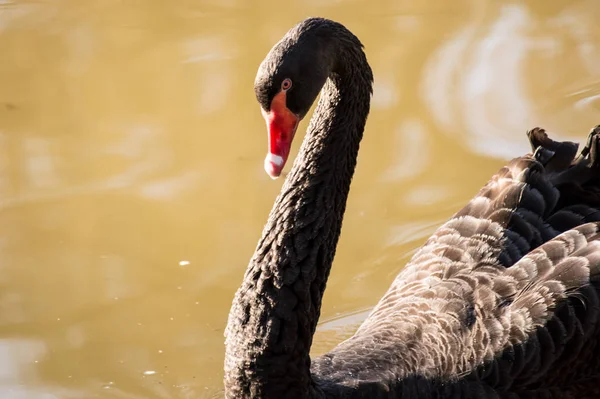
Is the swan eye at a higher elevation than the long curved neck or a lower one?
higher

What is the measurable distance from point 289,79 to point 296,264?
0.64 metres

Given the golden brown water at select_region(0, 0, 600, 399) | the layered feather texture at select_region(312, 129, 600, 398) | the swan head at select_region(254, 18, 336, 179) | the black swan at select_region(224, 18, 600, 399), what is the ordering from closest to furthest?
1. the swan head at select_region(254, 18, 336, 179)
2. the black swan at select_region(224, 18, 600, 399)
3. the layered feather texture at select_region(312, 129, 600, 398)
4. the golden brown water at select_region(0, 0, 600, 399)

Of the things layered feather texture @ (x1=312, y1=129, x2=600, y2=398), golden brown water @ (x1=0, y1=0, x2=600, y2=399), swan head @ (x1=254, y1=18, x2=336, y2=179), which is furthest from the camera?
golden brown water @ (x1=0, y1=0, x2=600, y2=399)

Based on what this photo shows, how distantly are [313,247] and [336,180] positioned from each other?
245mm

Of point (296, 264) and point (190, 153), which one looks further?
point (190, 153)

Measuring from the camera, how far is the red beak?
3.01 metres

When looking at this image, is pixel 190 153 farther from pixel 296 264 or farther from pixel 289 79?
pixel 289 79

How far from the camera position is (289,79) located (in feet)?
9.74

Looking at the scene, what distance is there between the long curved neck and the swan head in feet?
0.56

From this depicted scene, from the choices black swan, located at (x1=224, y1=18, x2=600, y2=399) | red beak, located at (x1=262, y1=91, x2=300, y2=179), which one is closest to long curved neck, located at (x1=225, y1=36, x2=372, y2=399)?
black swan, located at (x1=224, y1=18, x2=600, y2=399)

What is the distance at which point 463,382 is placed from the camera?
3395 millimetres

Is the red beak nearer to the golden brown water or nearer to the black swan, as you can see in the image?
the black swan

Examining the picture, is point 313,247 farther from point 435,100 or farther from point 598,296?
point 435,100

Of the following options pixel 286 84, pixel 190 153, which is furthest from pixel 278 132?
pixel 190 153
